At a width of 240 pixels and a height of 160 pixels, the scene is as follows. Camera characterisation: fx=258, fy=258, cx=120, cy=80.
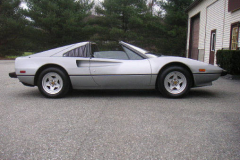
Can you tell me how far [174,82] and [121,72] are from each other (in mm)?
1098

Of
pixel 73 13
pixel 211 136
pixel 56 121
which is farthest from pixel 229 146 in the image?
pixel 73 13

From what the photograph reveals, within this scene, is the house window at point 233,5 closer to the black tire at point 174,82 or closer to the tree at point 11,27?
the black tire at point 174,82

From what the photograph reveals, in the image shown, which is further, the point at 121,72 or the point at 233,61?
the point at 233,61

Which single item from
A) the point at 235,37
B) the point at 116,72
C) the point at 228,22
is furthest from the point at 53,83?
the point at 228,22

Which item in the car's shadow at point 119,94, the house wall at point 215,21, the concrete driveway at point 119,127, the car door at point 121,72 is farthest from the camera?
the house wall at point 215,21

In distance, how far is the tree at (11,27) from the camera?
2747 cm

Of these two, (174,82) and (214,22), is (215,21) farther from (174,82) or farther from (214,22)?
(174,82)

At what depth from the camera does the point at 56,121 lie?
356 centimetres

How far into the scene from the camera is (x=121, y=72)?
16.9ft

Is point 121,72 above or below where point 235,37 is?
below

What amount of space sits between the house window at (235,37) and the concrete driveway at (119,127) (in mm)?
6361

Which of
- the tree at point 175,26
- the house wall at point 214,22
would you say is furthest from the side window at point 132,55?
the tree at point 175,26

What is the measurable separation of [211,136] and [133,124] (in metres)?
0.99

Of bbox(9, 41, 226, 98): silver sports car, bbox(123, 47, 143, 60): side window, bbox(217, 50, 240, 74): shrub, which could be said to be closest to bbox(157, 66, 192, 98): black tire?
bbox(9, 41, 226, 98): silver sports car
